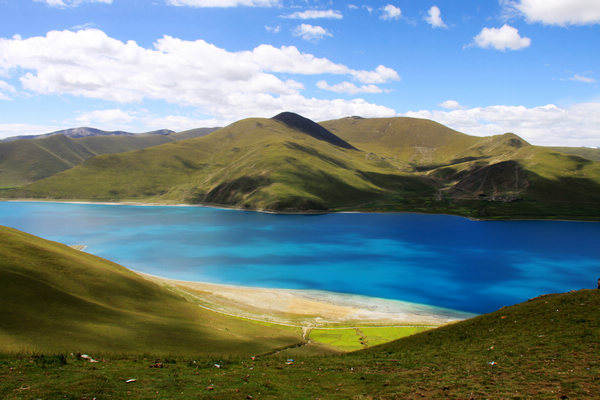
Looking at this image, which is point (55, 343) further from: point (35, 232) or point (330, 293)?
point (35, 232)

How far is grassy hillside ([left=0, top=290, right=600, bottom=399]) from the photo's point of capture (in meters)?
20.2

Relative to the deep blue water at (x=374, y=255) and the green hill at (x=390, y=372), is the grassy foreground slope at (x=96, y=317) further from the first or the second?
the deep blue water at (x=374, y=255)

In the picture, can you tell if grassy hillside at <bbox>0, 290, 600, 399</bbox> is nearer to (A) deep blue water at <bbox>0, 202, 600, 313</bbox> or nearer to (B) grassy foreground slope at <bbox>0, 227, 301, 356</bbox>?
(B) grassy foreground slope at <bbox>0, 227, 301, 356</bbox>

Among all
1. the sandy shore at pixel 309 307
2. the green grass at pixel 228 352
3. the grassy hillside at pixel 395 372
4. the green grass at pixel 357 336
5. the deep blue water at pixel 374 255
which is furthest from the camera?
the deep blue water at pixel 374 255

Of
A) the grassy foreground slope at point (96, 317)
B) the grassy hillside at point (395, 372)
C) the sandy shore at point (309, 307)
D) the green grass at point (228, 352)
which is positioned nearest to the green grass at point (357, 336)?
the green grass at point (228, 352)

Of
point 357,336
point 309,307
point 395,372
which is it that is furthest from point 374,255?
point 395,372

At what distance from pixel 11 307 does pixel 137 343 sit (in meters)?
12.6

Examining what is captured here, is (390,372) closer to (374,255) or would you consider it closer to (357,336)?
(357,336)

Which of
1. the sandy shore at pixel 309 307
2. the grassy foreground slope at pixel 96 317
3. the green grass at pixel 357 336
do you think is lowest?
the sandy shore at pixel 309 307

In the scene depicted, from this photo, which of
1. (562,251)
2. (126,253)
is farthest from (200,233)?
(562,251)

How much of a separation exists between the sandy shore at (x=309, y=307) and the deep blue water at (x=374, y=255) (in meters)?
6.34

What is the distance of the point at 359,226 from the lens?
648 feet

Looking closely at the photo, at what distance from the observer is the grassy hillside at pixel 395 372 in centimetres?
2020

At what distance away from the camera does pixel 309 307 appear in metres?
76.9
